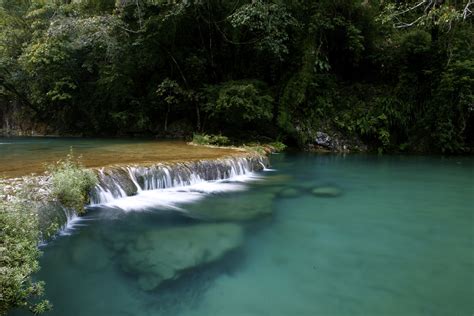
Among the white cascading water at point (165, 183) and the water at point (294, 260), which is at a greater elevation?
the white cascading water at point (165, 183)

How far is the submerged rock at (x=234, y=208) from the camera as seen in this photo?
21.3 feet

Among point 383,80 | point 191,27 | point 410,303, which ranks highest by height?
point 191,27

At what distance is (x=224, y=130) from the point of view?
15375mm

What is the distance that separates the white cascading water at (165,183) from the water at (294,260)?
0.37 m

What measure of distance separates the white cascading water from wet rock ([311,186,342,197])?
1744 mm

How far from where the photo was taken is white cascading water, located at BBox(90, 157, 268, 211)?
22.4ft

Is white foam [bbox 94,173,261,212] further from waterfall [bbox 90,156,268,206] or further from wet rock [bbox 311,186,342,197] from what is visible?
wet rock [bbox 311,186,342,197]

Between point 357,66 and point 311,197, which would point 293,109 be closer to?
point 357,66

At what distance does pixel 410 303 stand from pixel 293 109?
1210cm

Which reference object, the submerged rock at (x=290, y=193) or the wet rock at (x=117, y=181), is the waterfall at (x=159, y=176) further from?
the submerged rock at (x=290, y=193)

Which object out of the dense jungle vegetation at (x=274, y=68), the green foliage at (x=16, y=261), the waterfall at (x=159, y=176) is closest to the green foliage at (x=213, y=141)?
the dense jungle vegetation at (x=274, y=68)

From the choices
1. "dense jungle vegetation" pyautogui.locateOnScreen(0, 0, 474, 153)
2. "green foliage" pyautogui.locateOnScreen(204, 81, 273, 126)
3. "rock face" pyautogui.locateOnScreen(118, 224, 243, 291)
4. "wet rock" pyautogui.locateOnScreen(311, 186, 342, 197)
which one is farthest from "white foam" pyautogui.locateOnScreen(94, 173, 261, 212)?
"dense jungle vegetation" pyautogui.locateOnScreen(0, 0, 474, 153)

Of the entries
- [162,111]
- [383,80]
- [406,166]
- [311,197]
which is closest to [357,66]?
[383,80]

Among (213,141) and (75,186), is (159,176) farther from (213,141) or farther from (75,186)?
(213,141)
